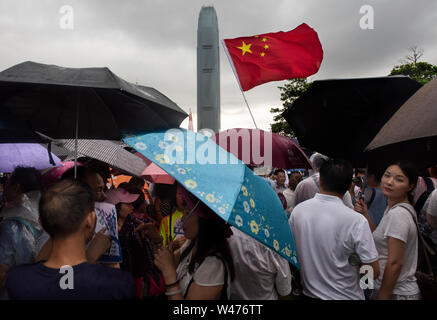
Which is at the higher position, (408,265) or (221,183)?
(221,183)

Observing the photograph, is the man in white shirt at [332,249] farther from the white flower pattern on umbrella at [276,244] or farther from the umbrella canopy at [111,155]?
the umbrella canopy at [111,155]

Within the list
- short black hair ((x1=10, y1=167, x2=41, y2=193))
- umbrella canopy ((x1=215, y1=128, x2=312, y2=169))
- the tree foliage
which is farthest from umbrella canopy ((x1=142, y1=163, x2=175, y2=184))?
the tree foliage

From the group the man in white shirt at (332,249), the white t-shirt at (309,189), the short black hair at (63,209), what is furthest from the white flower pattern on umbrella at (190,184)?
the white t-shirt at (309,189)

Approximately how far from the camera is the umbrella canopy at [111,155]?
11.8 ft

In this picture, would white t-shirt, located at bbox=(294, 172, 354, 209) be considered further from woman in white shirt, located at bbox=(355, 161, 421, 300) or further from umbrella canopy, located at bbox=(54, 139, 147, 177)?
umbrella canopy, located at bbox=(54, 139, 147, 177)

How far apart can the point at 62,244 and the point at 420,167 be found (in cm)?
316

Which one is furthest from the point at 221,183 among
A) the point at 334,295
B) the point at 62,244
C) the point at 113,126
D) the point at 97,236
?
the point at 113,126

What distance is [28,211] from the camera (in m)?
2.59

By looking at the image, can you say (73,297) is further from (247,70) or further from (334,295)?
(247,70)

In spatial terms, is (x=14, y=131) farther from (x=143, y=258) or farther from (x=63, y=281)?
(x=63, y=281)

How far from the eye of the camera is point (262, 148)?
405 cm

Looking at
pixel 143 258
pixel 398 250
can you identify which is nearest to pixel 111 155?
pixel 143 258

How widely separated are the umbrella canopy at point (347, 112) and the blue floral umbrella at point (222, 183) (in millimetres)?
1688

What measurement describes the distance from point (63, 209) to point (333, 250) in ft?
5.81
